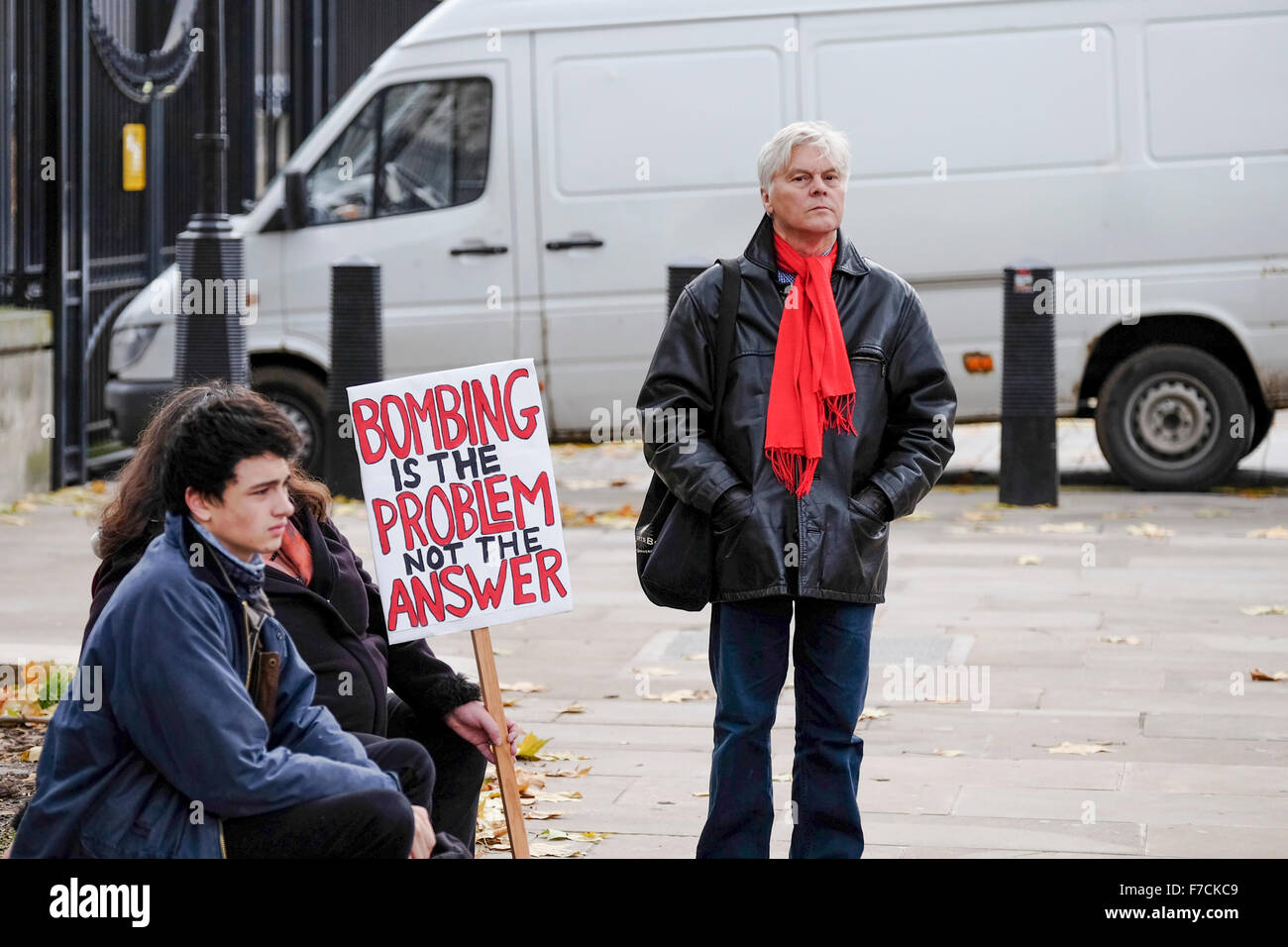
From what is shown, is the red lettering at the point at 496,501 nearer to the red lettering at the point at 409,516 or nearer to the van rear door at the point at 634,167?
the red lettering at the point at 409,516

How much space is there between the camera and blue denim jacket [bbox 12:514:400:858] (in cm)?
314

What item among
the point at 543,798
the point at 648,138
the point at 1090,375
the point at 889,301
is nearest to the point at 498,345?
the point at 648,138

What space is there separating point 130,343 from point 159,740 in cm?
821

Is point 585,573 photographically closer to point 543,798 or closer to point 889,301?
point 543,798

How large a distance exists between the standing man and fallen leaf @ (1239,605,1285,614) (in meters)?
3.72

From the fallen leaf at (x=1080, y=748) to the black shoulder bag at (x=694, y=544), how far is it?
1.80 metres

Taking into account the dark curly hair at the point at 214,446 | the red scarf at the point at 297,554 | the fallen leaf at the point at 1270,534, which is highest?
the dark curly hair at the point at 214,446

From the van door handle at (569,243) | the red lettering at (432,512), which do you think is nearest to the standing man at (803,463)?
the red lettering at (432,512)

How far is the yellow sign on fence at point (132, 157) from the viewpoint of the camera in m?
12.6

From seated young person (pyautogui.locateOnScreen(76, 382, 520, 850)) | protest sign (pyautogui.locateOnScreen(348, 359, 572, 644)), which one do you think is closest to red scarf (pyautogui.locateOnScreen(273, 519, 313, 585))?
seated young person (pyautogui.locateOnScreen(76, 382, 520, 850))

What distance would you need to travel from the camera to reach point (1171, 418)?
10.4 meters

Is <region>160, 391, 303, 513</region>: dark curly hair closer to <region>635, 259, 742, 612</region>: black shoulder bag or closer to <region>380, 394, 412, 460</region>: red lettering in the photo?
<region>380, 394, 412, 460</region>: red lettering

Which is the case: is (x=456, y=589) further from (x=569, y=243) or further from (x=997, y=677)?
(x=569, y=243)
